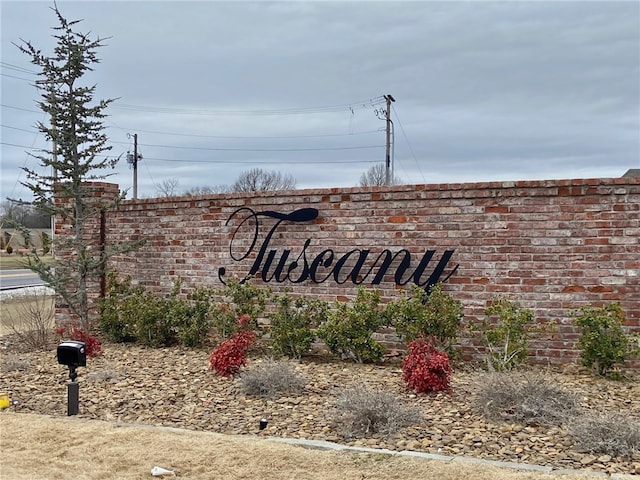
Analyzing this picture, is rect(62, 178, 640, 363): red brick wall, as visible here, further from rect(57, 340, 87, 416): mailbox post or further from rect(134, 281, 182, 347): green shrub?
rect(57, 340, 87, 416): mailbox post

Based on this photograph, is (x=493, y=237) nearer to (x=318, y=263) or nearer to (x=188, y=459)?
(x=318, y=263)

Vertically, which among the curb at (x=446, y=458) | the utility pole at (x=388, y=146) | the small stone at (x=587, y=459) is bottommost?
the curb at (x=446, y=458)

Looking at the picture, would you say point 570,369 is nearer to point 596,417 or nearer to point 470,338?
point 470,338

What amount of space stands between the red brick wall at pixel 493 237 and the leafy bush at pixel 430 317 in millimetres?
426

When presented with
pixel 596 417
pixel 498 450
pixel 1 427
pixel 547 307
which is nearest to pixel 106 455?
pixel 1 427

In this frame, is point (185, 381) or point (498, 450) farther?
point (185, 381)

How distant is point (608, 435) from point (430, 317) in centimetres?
264

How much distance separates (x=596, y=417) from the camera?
4414 mm

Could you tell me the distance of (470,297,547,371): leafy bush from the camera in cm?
633

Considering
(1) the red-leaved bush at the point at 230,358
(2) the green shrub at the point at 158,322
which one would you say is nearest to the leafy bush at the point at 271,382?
(1) the red-leaved bush at the point at 230,358

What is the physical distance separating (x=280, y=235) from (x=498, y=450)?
4.56 m

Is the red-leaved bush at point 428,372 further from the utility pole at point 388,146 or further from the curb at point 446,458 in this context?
the utility pole at point 388,146

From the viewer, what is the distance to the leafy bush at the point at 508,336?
6329 millimetres

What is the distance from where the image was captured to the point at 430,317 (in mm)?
6715
